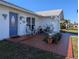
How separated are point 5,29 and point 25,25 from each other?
12.8 feet

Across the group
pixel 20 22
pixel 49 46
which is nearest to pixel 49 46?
pixel 49 46

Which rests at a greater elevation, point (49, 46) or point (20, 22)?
point (20, 22)

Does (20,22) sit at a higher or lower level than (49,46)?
higher

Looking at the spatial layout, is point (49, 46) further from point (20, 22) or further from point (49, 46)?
point (20, 22)

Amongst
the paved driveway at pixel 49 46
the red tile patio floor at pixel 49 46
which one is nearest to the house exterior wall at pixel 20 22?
the red tile patio floor at pixel 49 46

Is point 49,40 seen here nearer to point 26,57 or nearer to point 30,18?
point 26,57

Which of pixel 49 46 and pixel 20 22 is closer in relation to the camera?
pixel 49 46

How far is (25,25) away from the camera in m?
13.8

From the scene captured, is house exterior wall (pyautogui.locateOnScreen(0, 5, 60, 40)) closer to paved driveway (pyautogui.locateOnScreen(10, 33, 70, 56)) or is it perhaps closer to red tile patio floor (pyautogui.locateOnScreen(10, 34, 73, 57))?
red tile patio floor (pyautogui.locateOnScreen(10, 34, 73, 57))

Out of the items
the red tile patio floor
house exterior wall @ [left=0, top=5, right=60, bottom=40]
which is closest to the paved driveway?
the red tile patio floor

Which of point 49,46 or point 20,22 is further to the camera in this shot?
point 20,22

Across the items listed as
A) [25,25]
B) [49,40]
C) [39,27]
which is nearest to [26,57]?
[49,40]

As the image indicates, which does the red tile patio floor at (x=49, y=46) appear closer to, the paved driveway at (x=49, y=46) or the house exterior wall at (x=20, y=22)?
the paved driveway at (x=49, y=46)

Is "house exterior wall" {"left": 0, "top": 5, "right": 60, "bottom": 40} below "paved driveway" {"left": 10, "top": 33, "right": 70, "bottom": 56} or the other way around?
the other way around
